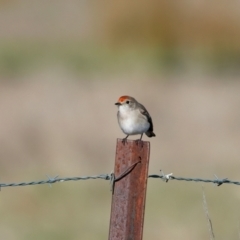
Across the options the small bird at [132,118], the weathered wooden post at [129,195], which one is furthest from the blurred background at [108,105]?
the weathered wooden post at [129,195]

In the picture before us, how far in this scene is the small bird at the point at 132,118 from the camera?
8805 millimetres

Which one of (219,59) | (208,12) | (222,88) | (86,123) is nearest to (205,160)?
(86,123)

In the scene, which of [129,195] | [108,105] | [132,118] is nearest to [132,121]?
[132,118]

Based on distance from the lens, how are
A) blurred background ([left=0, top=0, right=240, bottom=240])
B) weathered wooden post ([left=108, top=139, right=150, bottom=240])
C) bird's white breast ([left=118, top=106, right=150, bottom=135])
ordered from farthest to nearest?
blurred background ([left=0, top=0, right=240, bottom=240]) < bird's white breast ([left=118, top=106, right=150, bottom=135]) < weathered wooden post ([left=108, top=139, right=150, bottom=240])

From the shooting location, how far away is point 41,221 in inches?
460

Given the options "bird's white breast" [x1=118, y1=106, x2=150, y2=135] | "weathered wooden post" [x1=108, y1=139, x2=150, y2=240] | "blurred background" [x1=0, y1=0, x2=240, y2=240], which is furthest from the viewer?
"blurred background" [x1=0, y1=0, x2=240, y2=240]

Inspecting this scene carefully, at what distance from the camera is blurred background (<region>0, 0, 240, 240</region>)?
11.9m

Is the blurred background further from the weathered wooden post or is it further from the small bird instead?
the weathered wooden post

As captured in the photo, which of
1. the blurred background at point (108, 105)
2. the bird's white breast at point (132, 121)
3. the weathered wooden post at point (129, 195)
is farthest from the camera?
the blurred background at point (108, 105)

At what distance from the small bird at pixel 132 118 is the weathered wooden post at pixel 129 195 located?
3.13 metres

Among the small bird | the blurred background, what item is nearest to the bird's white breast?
the small bird

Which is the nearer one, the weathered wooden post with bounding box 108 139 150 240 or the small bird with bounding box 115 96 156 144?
the weathered wooden post with bounding box 108 139 150 240

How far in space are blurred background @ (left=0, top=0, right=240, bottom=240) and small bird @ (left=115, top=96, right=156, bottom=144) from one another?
77.4 inches

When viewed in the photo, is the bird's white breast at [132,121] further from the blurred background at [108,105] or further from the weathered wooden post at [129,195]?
the weathered wooden post at [129,195]
